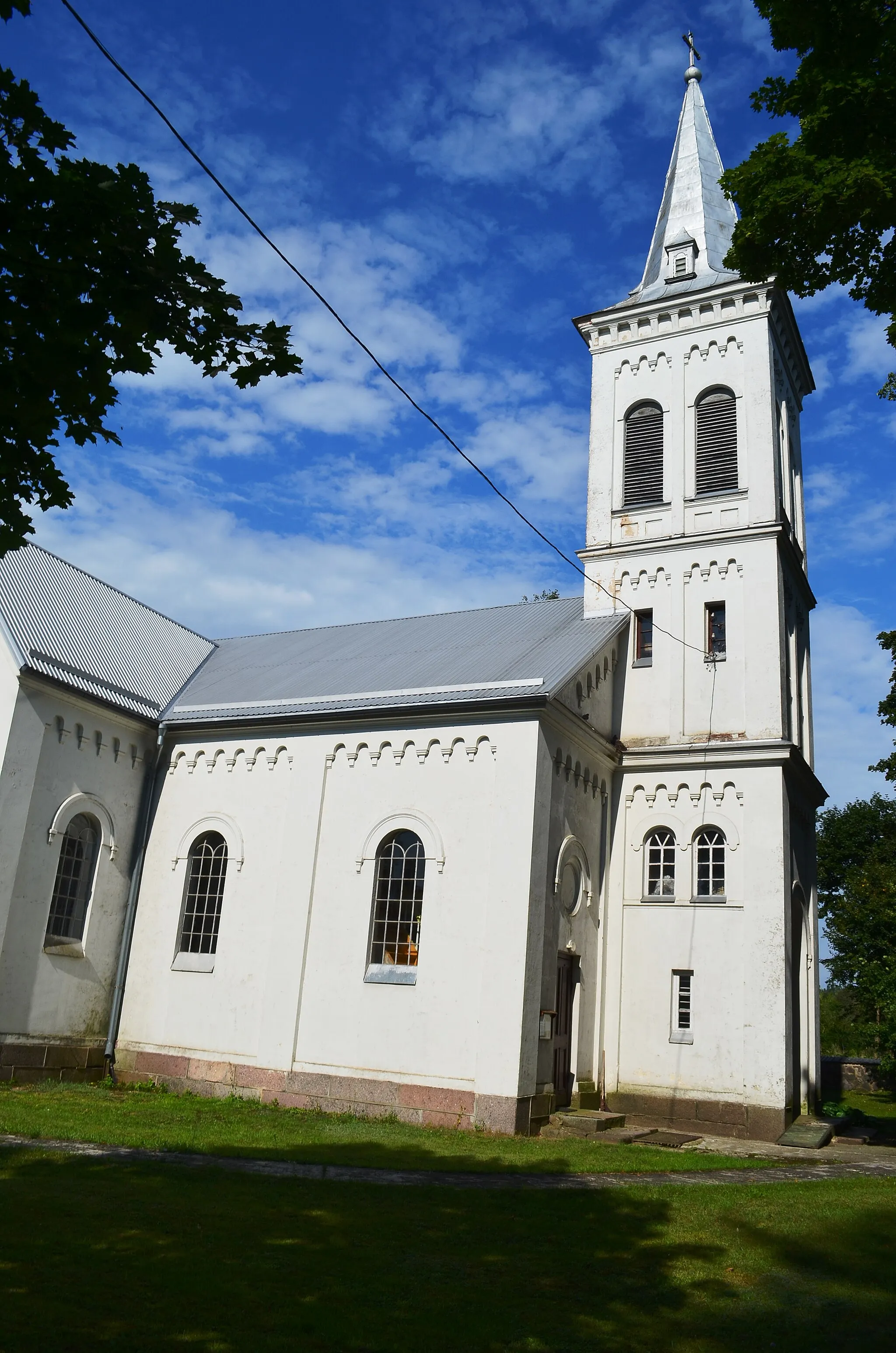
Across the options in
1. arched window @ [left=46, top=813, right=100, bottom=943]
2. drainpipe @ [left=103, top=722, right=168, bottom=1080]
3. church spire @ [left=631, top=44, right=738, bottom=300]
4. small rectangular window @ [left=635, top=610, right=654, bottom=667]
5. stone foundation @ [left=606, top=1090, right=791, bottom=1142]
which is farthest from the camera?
church spire @ [left=631, top=44, right=738, bottom=300]

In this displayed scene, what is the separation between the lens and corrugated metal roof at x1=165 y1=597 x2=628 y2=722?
64.7 feet

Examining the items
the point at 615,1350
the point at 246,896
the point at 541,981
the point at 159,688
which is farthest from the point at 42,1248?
the point at 159,688

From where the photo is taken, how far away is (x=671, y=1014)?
19.9m

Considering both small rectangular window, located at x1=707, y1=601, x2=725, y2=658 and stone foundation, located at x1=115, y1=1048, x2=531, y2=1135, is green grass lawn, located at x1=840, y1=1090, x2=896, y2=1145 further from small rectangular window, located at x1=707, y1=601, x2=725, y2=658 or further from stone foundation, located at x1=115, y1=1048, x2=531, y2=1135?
small rectangular window, located at x1=707, y1=601, x2=725, y2=658

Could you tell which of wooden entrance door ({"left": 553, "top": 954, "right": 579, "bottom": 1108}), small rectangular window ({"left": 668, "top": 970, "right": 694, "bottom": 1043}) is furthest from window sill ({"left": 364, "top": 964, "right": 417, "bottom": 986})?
small rectangular window ({"left": 668, "top": 970, "right": 694, "bottom": 1043})

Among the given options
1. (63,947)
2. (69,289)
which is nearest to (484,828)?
(63,947)

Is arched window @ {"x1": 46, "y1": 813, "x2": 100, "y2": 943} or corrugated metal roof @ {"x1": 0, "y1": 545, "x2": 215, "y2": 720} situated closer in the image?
arched window @ {"x1": 46, "y1": 813, "x2": 100, "y2": 943}

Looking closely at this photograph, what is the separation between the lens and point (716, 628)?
2241 centimetres

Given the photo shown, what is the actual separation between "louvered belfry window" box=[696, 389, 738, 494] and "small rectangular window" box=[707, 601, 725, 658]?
2.50m

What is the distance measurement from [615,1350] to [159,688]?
18488 mm

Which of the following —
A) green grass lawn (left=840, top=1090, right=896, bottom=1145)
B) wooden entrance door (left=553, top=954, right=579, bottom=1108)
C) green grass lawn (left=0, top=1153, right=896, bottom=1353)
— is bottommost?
green grass lawn (left=0, top=1153, right=896, bottom=1353)

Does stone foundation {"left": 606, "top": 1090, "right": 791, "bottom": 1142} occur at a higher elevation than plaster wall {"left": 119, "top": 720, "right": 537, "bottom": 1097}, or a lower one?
lower

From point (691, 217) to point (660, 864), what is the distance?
16.5m

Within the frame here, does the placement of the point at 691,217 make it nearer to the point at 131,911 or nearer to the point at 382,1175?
the point at 131,911
